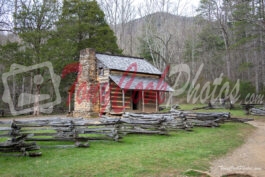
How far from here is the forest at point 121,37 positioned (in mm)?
24141

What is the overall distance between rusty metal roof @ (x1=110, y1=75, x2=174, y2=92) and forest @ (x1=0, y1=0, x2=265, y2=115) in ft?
23.3

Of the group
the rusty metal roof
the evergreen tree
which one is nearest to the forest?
the evergreen tree

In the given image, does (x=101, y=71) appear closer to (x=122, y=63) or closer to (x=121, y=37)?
(x=122, y=63)

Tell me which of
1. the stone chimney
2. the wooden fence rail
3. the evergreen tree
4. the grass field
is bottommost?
the grass field

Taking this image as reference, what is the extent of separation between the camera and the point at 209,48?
45750 millimetres

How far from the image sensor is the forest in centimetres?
2414

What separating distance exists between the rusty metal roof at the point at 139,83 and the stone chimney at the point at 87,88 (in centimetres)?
222

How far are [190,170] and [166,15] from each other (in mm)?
35214

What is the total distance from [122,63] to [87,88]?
12.4 ft

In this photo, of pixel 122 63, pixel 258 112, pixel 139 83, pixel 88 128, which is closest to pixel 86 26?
pixel 122 63

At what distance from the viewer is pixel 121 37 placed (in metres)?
40.4

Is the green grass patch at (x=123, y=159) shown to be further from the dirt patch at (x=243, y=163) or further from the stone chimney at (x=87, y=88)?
the stone chimney at (x=87, y=88)

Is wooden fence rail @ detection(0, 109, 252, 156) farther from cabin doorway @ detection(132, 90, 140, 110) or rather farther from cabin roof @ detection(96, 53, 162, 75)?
cabin roof @ detection(96, 53, 162, 75)

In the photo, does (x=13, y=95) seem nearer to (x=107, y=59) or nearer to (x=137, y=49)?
(x=107, y=59)
